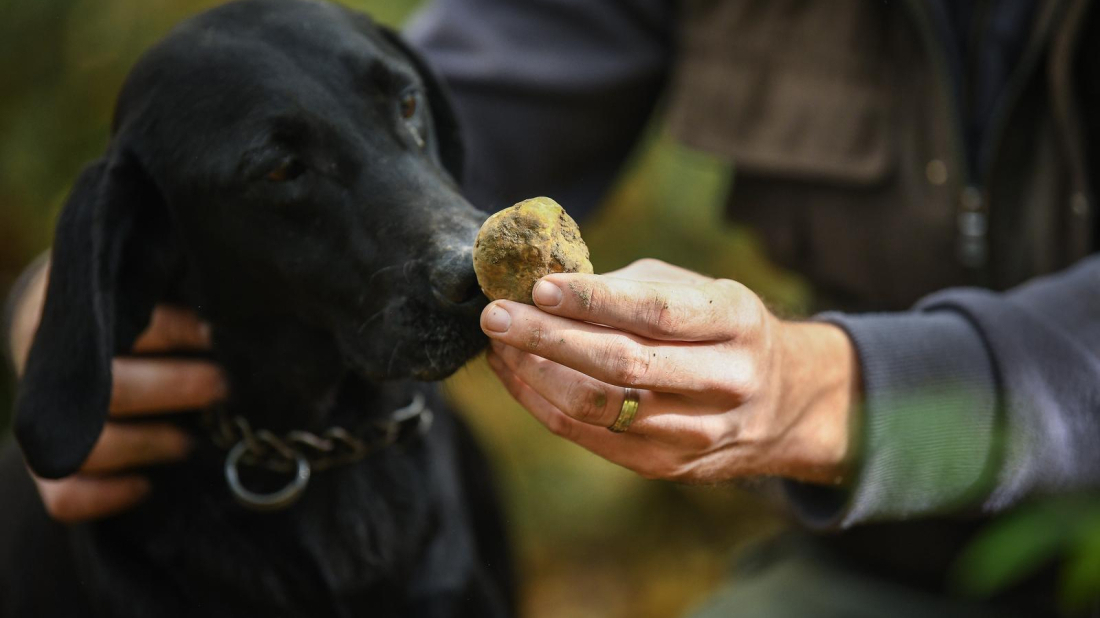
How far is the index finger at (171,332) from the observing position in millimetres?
1615

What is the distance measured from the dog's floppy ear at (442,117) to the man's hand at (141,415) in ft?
1.77

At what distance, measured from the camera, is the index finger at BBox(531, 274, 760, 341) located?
1020 millimetres

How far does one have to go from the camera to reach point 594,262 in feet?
11.8

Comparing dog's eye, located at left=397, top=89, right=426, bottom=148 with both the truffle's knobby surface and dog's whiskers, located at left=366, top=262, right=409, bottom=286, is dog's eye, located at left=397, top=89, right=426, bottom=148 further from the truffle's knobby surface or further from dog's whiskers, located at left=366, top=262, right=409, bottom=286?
the truffle's knobby surface

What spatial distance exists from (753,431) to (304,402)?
79cm

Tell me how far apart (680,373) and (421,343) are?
0.37m

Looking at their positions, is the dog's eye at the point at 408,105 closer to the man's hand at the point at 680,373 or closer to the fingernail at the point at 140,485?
the man's hand at the point at 680,373

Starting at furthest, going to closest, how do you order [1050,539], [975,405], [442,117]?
[442,117] → [975,405] → [1050,539]

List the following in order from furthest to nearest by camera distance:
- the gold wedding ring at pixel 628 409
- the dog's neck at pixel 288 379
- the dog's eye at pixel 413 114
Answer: the dog's neck at pixel 288 379 → the dog's eye at pixel 413 114 → the gold wedding ring at pixel 628 409

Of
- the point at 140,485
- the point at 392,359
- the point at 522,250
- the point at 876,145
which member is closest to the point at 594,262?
the point at 876,145

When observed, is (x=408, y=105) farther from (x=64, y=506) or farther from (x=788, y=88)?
(x=788, y=88)

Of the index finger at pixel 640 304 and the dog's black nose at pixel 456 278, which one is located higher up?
the index finger at pixel 640 304

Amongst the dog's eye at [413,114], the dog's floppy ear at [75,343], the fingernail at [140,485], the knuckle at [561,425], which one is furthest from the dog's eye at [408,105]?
the fingernail at [140,485]

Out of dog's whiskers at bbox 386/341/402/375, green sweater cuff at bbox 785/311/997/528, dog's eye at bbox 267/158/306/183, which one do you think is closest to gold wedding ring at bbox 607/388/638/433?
dog's whiskers at bbox 386/341/402/375
